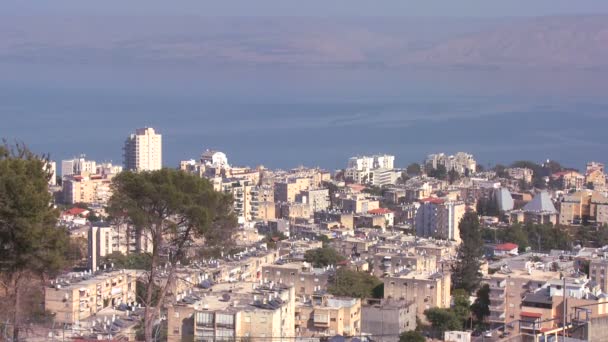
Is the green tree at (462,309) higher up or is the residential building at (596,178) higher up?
the residential building at (596,178)

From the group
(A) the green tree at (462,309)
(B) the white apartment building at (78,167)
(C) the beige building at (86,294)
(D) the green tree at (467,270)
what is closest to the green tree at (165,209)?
(C) the beige building at (86,294)

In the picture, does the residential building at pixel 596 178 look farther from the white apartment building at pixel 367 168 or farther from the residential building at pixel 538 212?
the white apartment building at pixel 367 168

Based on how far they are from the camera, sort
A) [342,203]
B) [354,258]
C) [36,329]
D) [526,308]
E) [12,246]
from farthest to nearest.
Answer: [342,203] < [354,258] < [526,308] < [36,329] < [12,246]

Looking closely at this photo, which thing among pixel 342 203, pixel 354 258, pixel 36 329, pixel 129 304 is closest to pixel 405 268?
pixel 354 258

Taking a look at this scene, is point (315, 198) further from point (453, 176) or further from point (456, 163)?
point (456, 163)

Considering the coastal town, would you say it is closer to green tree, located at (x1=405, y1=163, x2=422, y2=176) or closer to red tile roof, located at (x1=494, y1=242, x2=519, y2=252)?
red tile roof, located at (x1=494, y1=242, x2=519, y2=252)

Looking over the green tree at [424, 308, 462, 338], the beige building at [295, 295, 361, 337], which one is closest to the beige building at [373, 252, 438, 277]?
the green tree at [424, 308, 462, 338]

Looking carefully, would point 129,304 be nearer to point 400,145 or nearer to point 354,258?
point 354,258
